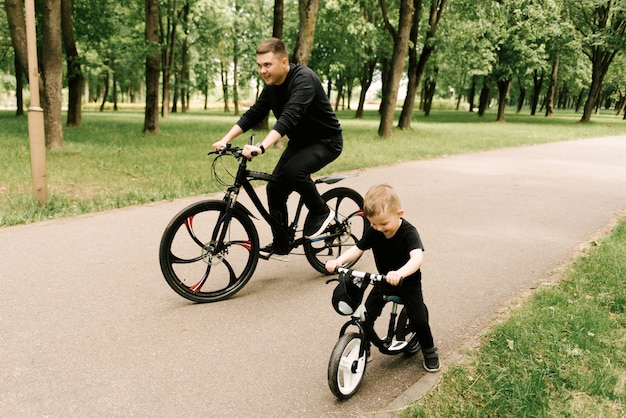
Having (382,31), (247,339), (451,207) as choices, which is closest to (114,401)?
(247,339)

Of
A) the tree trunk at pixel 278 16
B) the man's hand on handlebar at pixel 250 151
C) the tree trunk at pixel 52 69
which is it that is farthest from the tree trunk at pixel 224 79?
the man's hand on handlebar at pixel 250 151

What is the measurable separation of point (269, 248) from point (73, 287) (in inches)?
68.0

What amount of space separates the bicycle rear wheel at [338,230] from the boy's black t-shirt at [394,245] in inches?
68.1

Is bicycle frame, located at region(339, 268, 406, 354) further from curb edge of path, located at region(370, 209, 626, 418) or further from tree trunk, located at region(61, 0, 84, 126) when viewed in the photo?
tree trunk, located at region(61, 0, 84, 126)

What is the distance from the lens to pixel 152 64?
1608 centimetres

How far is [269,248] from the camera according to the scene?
4.44 meters

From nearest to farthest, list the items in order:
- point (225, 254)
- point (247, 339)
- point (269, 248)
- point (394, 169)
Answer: point (247, 339)
point (225, 254)
point (269, 248)
point (394, 169)

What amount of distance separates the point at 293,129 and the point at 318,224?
0.91 metres

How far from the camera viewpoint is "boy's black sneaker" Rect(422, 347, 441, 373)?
10.2 ft

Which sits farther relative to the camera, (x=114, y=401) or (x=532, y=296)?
(x=532, y=296)

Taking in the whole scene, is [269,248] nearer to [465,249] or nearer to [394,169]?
[465,249]

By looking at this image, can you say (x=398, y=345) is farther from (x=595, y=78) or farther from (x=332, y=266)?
(x=595, y=78)

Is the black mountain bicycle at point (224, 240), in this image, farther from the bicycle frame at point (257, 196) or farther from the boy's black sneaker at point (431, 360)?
the boy's black sneaker at point (431, 360)

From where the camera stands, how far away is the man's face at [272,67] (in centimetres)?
385
